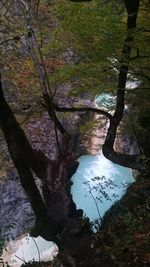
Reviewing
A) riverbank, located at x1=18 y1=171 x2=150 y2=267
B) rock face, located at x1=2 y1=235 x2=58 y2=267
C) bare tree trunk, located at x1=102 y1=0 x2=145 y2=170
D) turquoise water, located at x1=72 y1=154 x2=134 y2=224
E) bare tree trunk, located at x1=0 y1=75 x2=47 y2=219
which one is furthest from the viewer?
turquoise water, located at x1=72 y1=154 x2=134 y2=224

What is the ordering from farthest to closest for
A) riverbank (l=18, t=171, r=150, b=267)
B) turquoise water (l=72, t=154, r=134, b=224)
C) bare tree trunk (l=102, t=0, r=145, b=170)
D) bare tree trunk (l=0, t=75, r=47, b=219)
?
turquoise water (l=72, t=154, r=134, b=224), bare tree trunk (l=0, t=75, r=47, b=219), bare tree trunk (l=102, t=0, r=145, b=170), riverbank (l=18, t=171, r=150, b=267)

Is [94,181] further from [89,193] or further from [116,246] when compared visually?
[116,246]

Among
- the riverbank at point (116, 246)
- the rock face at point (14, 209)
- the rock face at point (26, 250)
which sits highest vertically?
the riverbank at point (116, 246)

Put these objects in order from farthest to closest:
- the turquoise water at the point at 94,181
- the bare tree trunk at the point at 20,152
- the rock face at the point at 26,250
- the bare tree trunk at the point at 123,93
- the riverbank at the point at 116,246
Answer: the turquoise water at the point at 94,181 → the rock face at the point at 26,250 → the bare tree trunk at the point at 20,152 → the bare tree trunk at the point at 123,93 → the riverbank at the point at 116,246

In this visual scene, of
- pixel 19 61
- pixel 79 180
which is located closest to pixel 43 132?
pixel 79 180

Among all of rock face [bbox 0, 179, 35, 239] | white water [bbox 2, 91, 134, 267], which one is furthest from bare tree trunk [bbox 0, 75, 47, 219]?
rock face [bbox 0, 179, 35, 239]

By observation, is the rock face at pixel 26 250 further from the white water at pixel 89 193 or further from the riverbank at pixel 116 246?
the riverbank at pixel 116 246

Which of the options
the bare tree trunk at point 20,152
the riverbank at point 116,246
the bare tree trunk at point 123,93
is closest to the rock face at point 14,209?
the bare tree trunk at point 20,152

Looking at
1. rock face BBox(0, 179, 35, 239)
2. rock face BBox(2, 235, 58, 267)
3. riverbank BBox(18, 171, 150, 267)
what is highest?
riverbank BBox(18, 171, 150, 267)

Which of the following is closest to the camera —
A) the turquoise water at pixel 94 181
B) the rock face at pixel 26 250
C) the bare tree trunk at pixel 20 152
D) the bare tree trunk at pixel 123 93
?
the bare tree trunk at pixel 123 93

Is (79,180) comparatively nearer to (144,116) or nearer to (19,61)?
(19,61)

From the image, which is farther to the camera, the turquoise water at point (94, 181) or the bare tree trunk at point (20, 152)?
the turquoise water at point (94, 181)

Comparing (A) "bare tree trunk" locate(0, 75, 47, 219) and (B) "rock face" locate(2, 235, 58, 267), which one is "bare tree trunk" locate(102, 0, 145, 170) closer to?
(A) "bare tree trunk" locate(0, 75, 47, 219)
